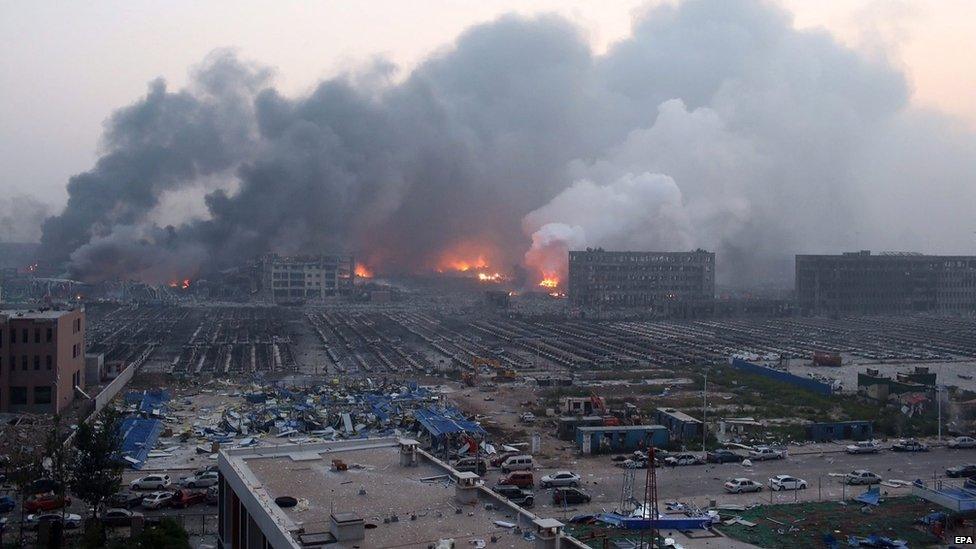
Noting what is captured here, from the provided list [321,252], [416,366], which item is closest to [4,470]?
[416,366]

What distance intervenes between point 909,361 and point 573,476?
44.2 ft

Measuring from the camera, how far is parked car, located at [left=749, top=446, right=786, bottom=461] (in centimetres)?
1042

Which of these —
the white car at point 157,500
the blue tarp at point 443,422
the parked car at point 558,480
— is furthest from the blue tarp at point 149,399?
the parked car at point 558,480

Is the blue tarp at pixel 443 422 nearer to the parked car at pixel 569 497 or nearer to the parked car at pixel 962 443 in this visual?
the parked car at pixel 569 497

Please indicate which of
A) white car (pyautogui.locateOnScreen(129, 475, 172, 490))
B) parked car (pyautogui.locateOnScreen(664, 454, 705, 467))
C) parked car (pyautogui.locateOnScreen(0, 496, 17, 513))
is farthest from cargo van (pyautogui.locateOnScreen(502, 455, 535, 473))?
parked car (pyautogui.locateOnScreen(0, 496, 17, 513))

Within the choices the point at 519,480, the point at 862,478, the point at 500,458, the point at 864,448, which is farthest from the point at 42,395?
the point at 864,448

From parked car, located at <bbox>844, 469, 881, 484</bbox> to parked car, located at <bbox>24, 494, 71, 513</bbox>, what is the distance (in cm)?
758

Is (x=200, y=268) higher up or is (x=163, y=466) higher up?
(x=200, y=268)

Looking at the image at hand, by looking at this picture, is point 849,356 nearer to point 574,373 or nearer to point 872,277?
point 574,373

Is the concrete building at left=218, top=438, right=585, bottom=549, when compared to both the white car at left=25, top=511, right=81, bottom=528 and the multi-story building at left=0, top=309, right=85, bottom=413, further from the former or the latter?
the multi-story building at left=0, top=309, right=85, bottom=413

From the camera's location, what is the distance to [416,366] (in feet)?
58.3

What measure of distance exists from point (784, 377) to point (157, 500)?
457 inches

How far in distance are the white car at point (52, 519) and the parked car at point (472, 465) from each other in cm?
369

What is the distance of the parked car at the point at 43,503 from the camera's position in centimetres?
809
